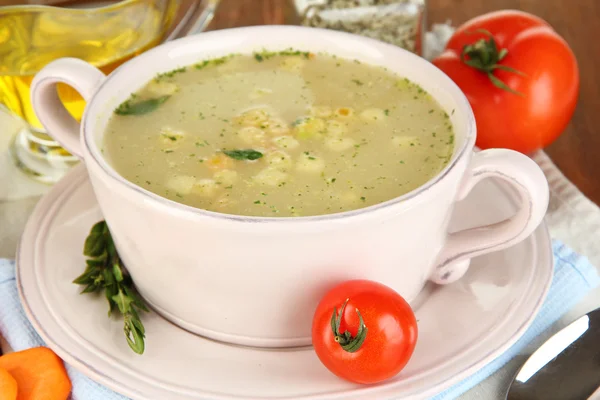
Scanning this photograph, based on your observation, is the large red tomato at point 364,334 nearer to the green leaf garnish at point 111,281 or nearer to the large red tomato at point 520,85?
the green leaf garnish at point 111,281

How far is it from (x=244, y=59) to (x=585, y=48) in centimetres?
146

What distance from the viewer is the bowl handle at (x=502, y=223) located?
1325 mm

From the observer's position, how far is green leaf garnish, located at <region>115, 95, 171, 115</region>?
1591 millimetres

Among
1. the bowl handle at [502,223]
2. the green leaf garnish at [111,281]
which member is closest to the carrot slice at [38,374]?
the green leaf garnish at [111,281]

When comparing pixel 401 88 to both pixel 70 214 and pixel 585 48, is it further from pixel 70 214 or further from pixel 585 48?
pixel 585 48

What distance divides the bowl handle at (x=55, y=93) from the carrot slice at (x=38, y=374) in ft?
1.42

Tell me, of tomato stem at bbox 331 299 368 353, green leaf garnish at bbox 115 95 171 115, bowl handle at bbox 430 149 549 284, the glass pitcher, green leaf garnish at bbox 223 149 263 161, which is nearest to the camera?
tomato stem at bbox 331 299 368 353

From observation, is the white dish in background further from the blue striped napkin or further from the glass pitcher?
the glass pitcher

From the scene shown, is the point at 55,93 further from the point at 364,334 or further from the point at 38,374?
the point at 364,334

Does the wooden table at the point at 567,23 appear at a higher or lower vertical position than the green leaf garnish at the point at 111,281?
lower

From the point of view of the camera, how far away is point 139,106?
5.30ft

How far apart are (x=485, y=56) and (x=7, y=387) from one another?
5.02 feet

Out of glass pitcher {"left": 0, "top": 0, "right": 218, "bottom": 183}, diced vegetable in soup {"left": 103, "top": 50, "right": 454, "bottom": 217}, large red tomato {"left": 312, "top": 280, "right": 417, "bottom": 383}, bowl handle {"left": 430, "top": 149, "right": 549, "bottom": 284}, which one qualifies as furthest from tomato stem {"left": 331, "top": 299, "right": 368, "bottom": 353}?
glass pitcher {"left": 0, "top": 0, "right": 218, "bottom": 183}

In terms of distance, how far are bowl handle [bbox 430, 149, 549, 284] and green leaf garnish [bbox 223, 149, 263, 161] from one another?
38 cm
